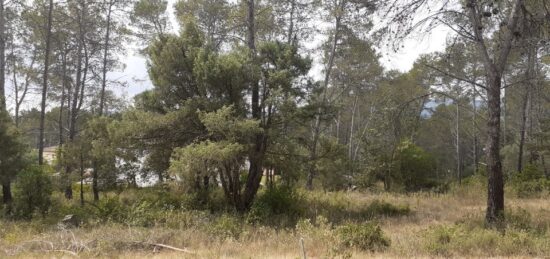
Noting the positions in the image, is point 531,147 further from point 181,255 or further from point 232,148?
point 181,255

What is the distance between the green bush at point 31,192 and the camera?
11.5m

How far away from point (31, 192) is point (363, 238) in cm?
855

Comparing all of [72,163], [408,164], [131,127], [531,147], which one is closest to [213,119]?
[131,127]

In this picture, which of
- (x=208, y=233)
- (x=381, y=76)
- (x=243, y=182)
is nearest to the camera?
(x=208, y=233)

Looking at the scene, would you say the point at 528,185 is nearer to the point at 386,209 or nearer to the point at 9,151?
the point at 386,209

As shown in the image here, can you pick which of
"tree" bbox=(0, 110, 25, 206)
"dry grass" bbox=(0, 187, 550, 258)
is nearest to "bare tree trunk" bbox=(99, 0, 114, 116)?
"tree" bbox=(0, 110, 25, 206)

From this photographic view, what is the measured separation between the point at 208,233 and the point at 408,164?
14.2 metres

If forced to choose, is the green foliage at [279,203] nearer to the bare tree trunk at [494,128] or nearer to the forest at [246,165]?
the forest at [246,165]

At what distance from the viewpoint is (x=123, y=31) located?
19.8 meters

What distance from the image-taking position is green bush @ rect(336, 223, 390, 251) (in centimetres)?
772

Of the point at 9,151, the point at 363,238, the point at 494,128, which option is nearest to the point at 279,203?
the point at 363,238

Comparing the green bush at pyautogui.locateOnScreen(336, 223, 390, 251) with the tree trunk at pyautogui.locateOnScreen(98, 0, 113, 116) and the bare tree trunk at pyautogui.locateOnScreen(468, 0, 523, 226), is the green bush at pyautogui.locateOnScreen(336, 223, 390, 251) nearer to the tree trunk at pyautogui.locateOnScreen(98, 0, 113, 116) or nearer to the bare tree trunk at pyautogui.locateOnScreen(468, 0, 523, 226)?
the bare tree trunk at pyautogui.locateOnScreen(468, 0, 523, 226)

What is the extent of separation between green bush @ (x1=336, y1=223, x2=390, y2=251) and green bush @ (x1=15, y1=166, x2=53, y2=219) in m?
7.88

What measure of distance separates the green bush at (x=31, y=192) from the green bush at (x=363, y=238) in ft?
25.8
